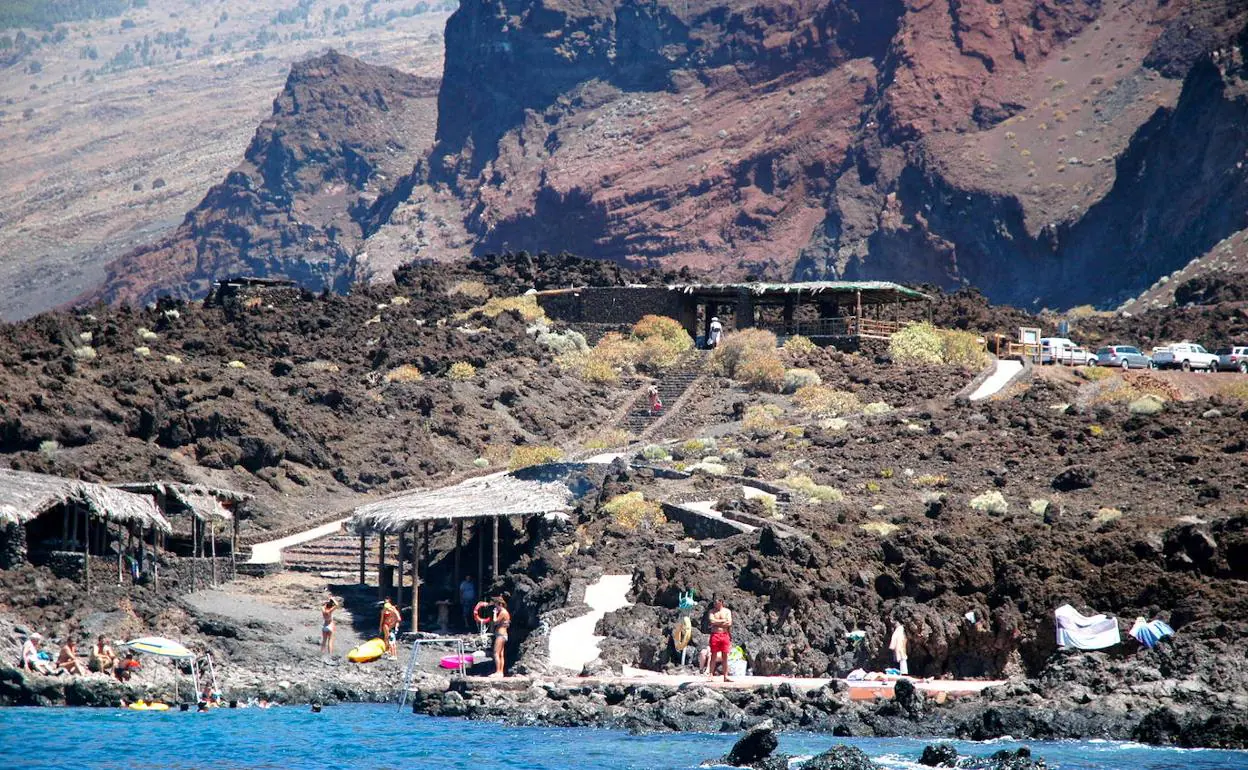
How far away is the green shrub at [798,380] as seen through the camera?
61938 mm

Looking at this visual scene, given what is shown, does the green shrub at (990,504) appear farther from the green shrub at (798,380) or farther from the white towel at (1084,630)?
the green shrub at (798,380)

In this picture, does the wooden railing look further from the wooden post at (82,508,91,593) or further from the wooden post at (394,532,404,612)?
the wooden post at (82,508,91,593)

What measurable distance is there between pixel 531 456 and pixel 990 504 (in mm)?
14069

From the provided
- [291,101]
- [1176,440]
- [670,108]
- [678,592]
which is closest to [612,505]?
[678,592]

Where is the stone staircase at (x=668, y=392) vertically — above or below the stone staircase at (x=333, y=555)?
above

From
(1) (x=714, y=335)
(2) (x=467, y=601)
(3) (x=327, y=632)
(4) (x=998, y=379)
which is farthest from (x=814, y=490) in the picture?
(1) (x=714, y=335)

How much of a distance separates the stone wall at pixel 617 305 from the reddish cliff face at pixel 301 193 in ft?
290

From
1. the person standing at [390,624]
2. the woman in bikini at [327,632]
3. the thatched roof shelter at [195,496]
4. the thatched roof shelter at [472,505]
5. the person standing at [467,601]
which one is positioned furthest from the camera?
the thatched roof shelter at [195,496]

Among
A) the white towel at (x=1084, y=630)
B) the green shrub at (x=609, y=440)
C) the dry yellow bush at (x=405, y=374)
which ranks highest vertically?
the dry yellow bush at (x=405, y=374)

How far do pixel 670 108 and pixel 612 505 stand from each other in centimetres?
11115

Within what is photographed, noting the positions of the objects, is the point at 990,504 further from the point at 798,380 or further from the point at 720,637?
the point at 798,380

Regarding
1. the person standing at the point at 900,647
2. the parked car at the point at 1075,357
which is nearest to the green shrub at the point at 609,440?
the parked car at the point at 1075,357

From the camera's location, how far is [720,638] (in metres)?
32.0

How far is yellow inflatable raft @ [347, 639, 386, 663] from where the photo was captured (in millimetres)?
36531
